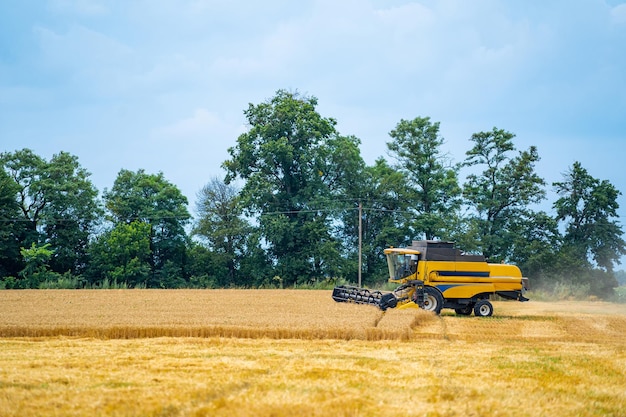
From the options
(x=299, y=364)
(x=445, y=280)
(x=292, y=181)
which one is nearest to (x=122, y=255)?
(x=292, y=181)

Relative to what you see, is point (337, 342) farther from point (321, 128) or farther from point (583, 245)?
point (583, 245)

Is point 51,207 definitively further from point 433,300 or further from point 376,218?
point 433,300

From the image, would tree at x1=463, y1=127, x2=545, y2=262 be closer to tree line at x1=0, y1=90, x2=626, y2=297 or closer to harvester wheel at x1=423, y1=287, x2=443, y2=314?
tree line at x1=0, y1=90, x2=626, y2=297

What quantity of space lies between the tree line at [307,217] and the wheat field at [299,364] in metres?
25.5

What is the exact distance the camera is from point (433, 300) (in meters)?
23.3

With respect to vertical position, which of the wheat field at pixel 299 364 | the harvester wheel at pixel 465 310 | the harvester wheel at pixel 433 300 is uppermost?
the harvester wheel at pixel 433 300

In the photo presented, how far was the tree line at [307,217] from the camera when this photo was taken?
4647 centimetres

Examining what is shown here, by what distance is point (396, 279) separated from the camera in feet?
79.9

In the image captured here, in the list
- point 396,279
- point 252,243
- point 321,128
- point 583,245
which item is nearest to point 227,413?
point 396,279

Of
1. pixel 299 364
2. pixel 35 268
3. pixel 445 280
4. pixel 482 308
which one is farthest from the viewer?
pixel 35 268

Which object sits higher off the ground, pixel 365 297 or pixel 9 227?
pixel 9 227

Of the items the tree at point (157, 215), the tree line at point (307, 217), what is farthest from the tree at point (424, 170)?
the tree at point (157, 215)

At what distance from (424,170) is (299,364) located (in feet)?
128

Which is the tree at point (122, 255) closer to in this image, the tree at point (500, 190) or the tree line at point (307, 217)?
the tree line at point (307, 217)
